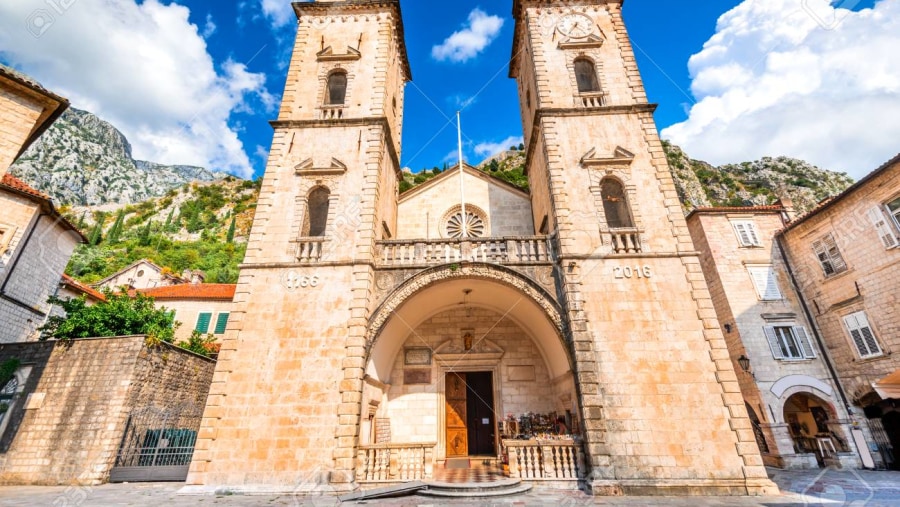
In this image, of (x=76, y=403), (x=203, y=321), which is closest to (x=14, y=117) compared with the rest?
(x=76, y=403)

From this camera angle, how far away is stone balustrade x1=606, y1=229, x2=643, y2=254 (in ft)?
34.9

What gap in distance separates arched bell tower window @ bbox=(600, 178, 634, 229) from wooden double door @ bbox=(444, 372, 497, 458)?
697 centimetres

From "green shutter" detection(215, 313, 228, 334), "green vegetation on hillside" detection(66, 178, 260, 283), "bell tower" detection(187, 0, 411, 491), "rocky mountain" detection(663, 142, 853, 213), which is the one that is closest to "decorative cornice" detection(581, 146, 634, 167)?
"bell tower" detection(187, 0, 411, 491)

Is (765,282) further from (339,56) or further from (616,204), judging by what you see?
(339,56)

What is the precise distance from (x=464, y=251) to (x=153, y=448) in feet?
35.8

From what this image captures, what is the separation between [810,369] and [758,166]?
59929 mm

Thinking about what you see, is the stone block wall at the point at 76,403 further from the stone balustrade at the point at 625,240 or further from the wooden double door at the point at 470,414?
the stone balustrade at the point at 625,240

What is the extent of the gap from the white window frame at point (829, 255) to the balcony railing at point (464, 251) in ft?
41.0

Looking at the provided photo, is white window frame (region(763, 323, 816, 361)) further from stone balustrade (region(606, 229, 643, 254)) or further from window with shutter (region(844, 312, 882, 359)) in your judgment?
stone balustrade (region(606, 229, 643, 254))

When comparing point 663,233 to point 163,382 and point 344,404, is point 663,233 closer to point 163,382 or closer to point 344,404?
point 344,404

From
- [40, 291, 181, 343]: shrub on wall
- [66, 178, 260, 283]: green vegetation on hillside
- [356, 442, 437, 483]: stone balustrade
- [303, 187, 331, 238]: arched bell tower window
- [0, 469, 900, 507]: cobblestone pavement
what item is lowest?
[0, 469, 900, 507]: cobblestone pavement

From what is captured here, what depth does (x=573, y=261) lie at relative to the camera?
34.0ft

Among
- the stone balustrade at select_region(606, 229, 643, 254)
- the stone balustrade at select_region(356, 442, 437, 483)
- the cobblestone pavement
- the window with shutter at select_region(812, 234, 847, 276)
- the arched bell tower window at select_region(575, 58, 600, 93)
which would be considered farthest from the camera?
the arched bell tower window at select_region(575, 58, 600, 93)

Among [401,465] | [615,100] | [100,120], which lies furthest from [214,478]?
[100,120]
